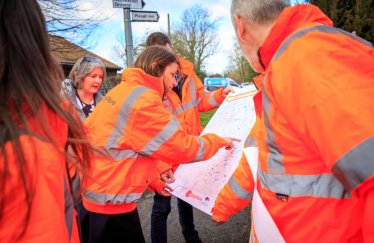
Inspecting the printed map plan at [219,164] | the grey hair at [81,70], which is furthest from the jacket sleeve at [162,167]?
the grey hair at [81,70]

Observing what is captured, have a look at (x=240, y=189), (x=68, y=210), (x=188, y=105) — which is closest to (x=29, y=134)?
(x=68, y=210)

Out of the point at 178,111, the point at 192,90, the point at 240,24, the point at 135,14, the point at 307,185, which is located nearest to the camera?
the point at 307,185

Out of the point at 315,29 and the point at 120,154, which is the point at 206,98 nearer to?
the point at 120,154

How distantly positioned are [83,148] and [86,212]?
1121mm

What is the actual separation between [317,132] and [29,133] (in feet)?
2.86

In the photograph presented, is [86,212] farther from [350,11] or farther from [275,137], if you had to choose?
[350,11]

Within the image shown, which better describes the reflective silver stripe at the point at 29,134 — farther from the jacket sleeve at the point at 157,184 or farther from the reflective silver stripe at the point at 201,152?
the jacket sleeve at the point at 157,184

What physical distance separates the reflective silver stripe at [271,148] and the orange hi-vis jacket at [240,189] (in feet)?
1.05

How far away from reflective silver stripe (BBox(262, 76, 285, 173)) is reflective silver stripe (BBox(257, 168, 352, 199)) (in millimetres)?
31

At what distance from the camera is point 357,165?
663 mm

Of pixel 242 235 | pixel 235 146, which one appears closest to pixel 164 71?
pixel 235 146

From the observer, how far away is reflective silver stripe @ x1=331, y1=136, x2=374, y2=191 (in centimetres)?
64

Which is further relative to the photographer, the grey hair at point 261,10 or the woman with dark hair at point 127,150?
the woman with dark hair at point 127,150

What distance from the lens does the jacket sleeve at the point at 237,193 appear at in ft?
4.62
